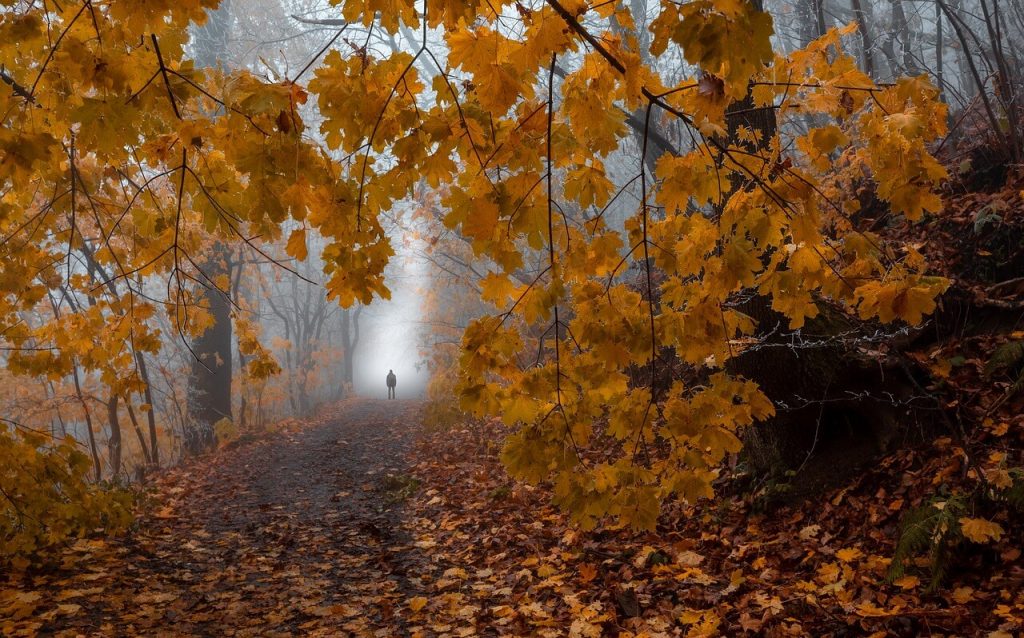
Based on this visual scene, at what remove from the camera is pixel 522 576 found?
3.99m

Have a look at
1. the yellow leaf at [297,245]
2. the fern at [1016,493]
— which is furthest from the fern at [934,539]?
the yellow leaf at [297,245]

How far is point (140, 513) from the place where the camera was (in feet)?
18.3

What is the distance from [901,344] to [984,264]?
43.3 inches

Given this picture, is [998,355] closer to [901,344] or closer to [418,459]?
[901,344]

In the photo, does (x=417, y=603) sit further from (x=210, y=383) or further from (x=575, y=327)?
(x=210, y=383)

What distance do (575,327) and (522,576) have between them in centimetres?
248

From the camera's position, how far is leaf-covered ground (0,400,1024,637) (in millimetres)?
2850

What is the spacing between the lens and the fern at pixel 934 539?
2.82 meters

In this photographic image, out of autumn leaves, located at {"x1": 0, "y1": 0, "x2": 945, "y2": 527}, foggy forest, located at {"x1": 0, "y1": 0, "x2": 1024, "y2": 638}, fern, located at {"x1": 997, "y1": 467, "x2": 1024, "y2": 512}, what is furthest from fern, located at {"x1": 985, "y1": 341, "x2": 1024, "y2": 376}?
autumn leaves, located at {"x1": 0, "y1": 0, "x2": 945, "y2": 527}

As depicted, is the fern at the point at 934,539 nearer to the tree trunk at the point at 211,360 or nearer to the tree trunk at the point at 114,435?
the tree trunk at the point at 114,435

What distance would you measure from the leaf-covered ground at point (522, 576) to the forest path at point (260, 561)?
0.02m

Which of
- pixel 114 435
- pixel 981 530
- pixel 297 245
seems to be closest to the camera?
pixel 297 245

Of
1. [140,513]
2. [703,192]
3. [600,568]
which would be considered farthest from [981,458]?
[140,513]

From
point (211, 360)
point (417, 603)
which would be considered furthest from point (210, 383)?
point (417, 603)
